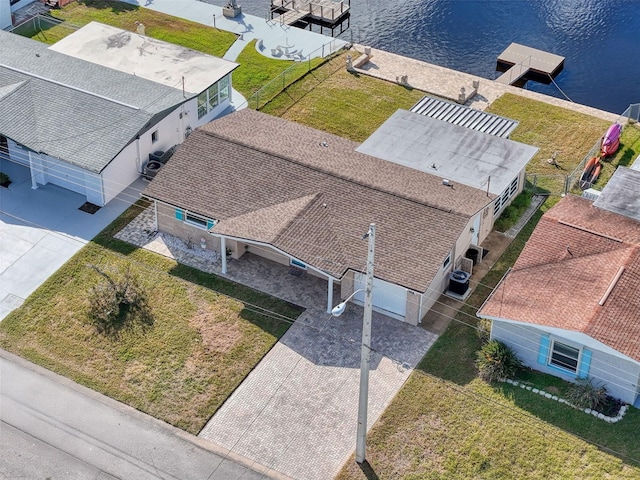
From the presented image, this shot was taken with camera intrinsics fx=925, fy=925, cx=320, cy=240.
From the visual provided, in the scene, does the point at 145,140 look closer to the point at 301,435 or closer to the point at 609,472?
the point at 301,435

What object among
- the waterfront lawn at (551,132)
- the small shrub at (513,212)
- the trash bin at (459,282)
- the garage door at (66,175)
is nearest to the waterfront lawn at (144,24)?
the garage door at (66,175)

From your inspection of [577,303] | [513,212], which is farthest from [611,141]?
[577,303]

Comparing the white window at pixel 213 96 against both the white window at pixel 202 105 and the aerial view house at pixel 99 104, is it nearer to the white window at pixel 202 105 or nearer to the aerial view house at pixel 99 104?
the aerial view house at pixel 99 104

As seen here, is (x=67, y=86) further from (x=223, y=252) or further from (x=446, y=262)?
(x=446, y=262)

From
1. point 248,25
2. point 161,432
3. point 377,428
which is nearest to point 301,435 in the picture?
point 377,428

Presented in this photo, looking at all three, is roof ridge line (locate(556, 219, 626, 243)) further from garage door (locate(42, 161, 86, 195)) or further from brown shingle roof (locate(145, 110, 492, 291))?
garage door (locate(42, 161, 86, 195))

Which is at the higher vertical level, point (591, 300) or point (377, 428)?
point (591, 300)

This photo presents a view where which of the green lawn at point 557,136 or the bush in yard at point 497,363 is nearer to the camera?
the bush in yard at point 497,363
